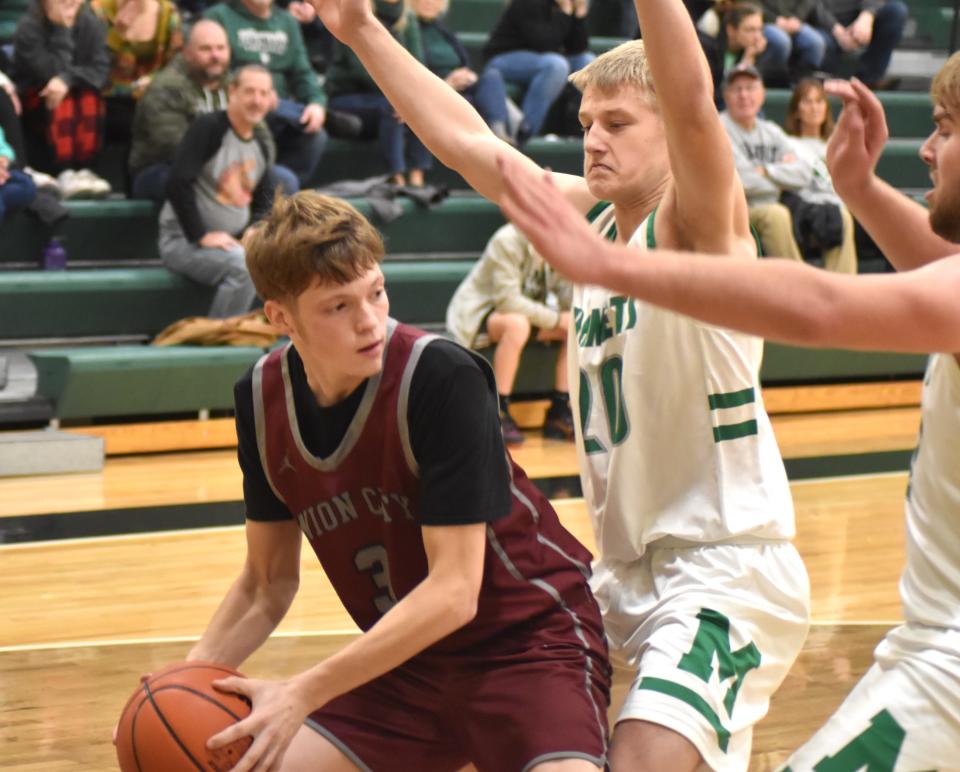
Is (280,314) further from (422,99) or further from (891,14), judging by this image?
(891,14)

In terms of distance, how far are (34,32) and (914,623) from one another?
7.09 meters

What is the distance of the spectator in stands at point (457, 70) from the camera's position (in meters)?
9.73

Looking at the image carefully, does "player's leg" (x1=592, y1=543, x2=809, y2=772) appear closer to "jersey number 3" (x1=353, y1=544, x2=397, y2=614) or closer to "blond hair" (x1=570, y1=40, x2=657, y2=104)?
"jersey number 3" (x1=353, y1=544, x2=397, y2=614)

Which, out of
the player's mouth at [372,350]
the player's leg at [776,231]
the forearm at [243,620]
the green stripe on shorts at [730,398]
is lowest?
the player's leg at [776,231]

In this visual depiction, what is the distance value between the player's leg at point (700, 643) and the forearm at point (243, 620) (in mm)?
665

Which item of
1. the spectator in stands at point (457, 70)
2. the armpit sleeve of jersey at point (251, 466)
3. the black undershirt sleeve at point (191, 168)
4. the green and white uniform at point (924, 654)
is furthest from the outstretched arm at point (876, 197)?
the spectator in stands at point (457, 70)

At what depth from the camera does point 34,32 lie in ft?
27.5

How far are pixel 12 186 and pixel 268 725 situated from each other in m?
6.02

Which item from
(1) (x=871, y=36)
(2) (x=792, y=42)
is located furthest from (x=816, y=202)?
(1) (x=871, y=36)

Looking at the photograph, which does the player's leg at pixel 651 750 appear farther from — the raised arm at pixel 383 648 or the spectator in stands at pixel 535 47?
the spectator in stands at pixel 535 47

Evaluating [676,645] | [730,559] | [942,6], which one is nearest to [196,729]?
[676,645]

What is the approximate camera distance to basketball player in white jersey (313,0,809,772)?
285 cm

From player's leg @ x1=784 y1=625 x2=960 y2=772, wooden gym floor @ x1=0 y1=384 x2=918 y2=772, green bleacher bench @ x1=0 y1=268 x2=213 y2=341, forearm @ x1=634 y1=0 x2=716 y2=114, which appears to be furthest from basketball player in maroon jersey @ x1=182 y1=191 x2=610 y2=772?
green bleacher bench @ x1=0 y1=268 x2=213 y2=341

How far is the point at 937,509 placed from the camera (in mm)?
2469
